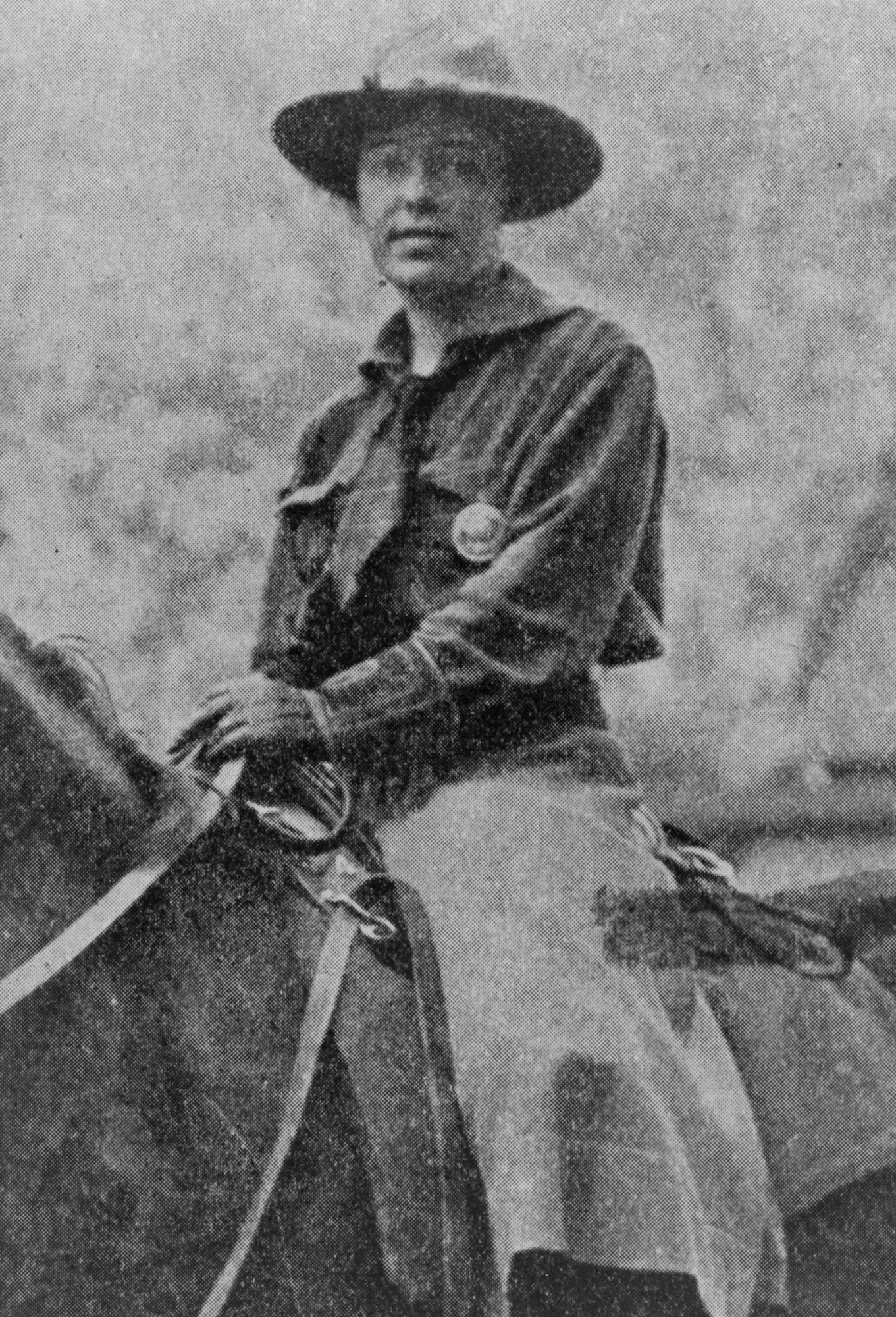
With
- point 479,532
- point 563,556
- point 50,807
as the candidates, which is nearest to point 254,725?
point 50,807

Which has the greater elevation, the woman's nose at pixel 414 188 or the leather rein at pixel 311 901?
the woman's nose at pixel 414 188

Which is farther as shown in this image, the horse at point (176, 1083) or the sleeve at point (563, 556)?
the sleeve at point (563, 556)

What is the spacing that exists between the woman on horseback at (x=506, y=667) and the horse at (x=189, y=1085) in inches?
4.8

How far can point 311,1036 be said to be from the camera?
13.9 feet

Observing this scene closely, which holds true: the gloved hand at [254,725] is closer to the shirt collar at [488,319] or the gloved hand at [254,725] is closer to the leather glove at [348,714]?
the leather glove at [348,714]

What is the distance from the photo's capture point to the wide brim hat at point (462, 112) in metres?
4.73

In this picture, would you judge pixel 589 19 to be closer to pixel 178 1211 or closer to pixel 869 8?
pixel 869 8

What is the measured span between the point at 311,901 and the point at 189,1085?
1.47ft

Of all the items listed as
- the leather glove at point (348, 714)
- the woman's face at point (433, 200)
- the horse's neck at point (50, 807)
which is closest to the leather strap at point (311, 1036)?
the leather glove at point (348, 714)

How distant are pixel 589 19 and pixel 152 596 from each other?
1.73 metres

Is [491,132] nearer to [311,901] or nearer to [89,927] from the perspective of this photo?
[311,901]

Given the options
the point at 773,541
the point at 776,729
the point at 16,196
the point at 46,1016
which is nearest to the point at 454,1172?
the point at 46,1016

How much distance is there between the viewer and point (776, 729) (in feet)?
15.6

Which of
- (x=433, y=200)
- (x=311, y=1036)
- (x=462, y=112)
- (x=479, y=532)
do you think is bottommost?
(x=311, y=1036)
